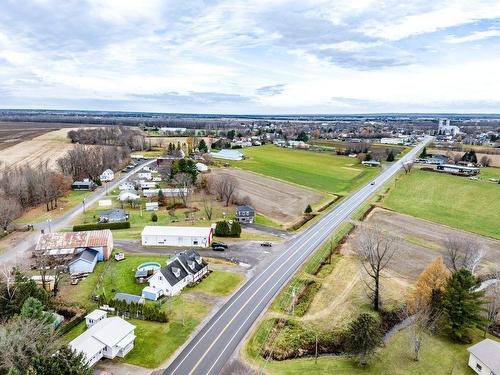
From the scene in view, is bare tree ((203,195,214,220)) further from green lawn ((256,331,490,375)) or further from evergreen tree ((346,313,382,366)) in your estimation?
evergreen tree ((346,313,382,366))

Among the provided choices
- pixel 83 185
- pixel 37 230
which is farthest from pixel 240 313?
pixel 83 185

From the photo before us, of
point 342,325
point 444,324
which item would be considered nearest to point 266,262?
point 342,325

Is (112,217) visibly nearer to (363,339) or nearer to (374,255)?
(374,255)

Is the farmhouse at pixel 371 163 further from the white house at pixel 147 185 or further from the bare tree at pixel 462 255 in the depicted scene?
the white house at pixel 147 185

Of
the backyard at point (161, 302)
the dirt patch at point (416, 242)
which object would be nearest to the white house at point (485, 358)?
the dirt patch at point (416, 242)

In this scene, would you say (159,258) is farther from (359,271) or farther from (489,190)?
(489,190)

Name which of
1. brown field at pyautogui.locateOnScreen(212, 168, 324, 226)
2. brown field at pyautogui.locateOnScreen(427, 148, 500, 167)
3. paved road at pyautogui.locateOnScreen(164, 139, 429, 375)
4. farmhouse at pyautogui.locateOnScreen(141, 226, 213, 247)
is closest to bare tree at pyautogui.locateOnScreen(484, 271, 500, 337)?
paved road at pyautogui.locateOnScreen(164, 139, 429, 375)

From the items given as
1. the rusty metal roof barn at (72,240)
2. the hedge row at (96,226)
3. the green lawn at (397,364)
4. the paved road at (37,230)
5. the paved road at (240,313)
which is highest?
the rusty metal roof barn at (72,240)
